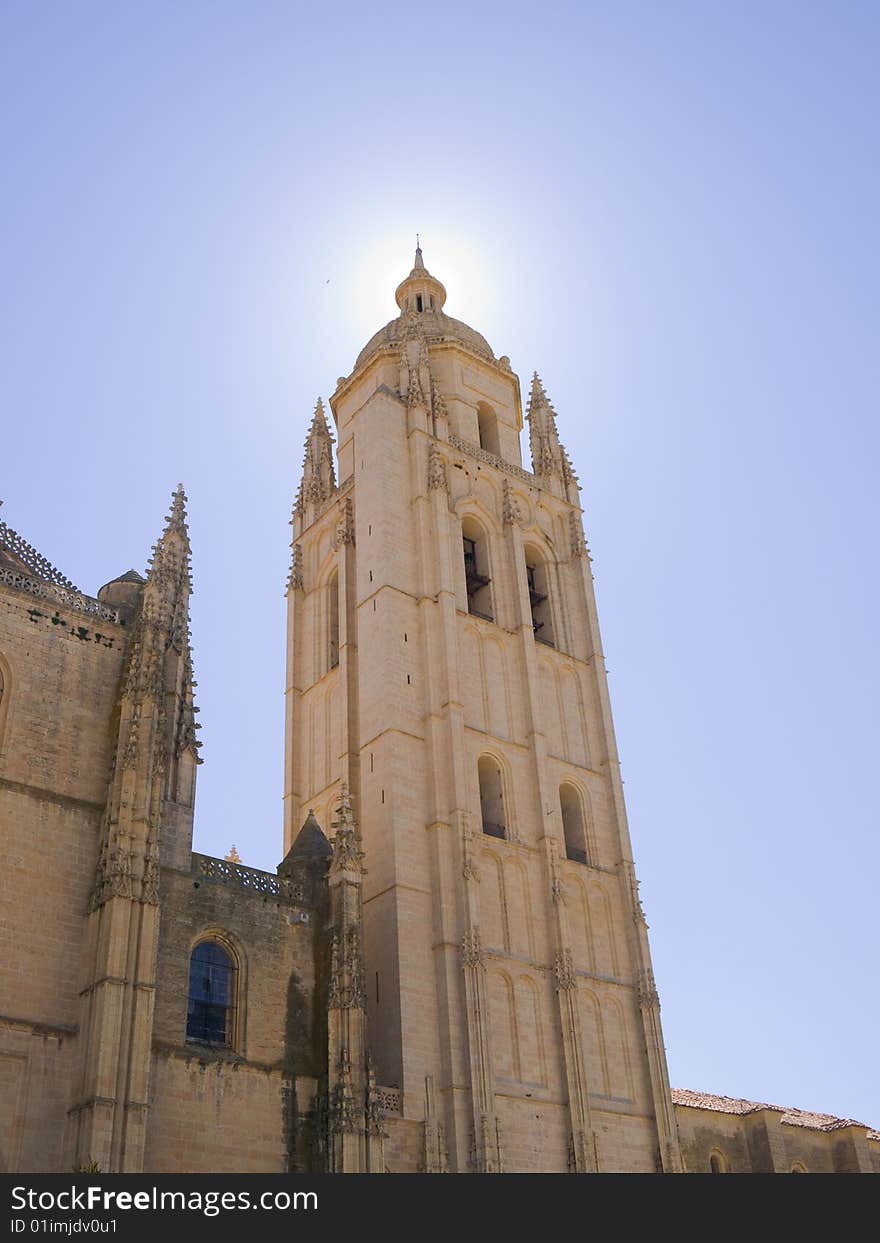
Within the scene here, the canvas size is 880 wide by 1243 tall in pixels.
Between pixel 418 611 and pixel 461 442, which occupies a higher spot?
pixel 461 442

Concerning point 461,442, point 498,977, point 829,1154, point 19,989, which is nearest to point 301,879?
point 498,977

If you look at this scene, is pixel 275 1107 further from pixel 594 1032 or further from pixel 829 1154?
pixel 829 1154

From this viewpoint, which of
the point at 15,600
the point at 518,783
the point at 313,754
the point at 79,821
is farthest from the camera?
the point at 313,754

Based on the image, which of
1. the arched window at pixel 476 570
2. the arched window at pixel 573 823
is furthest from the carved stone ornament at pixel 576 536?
the arched window at pixel 573 823

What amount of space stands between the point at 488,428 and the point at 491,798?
15469 millimetres

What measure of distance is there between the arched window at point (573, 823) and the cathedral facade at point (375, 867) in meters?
0.10

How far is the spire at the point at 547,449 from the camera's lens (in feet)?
147

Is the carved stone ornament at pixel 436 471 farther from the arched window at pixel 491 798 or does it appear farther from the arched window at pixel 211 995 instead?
the arched window at pixel 211 995

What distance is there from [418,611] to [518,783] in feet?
19.7

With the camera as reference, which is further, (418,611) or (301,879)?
(418,611)

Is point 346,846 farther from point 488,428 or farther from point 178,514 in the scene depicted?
point 488,428

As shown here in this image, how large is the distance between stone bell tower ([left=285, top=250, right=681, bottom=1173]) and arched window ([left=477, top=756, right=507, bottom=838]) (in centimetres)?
7

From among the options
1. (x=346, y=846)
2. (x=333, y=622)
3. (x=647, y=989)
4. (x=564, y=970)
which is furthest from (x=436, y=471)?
(x=647, y=989)
